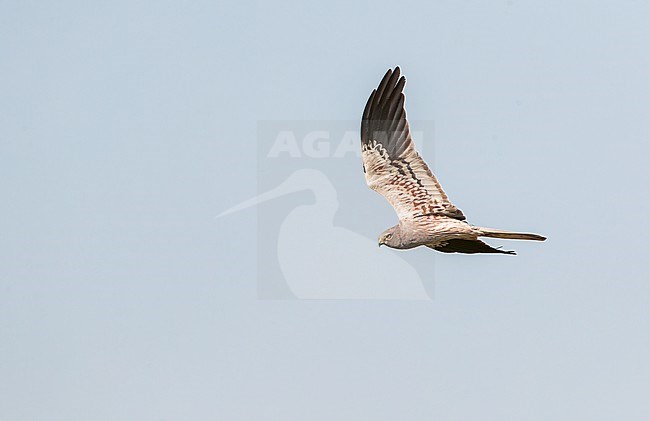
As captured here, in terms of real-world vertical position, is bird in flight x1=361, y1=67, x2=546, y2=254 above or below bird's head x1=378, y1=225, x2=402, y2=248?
above

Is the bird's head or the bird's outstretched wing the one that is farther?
the bird's outstretched wing

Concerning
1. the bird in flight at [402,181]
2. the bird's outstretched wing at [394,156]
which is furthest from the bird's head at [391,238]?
the bird's outstretched wing at [394,156]

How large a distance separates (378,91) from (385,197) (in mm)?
1897

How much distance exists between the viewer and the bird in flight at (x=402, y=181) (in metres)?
15.0

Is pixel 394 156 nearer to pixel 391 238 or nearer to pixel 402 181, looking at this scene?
pixel 402 181

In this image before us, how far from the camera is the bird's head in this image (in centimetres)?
1526

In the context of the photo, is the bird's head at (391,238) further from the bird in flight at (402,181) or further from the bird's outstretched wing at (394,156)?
the bird's outstretched wing at (394,156)

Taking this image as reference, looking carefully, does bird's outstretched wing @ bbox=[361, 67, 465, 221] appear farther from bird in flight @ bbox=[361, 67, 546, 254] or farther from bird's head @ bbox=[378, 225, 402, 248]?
bird's head @ bbox=[378, 225, 402, 248]

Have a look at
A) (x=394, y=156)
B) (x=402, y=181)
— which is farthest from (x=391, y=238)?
(x=394, y=156)

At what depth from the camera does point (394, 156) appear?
15.8 metres

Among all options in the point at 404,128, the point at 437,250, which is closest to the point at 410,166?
the point at 404,128

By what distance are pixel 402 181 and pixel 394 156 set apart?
491mm

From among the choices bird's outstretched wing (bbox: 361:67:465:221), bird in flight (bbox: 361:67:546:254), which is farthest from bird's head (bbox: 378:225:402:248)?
bird's outstretched wing (bbox: 361:67:465:221)

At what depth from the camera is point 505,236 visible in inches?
530
